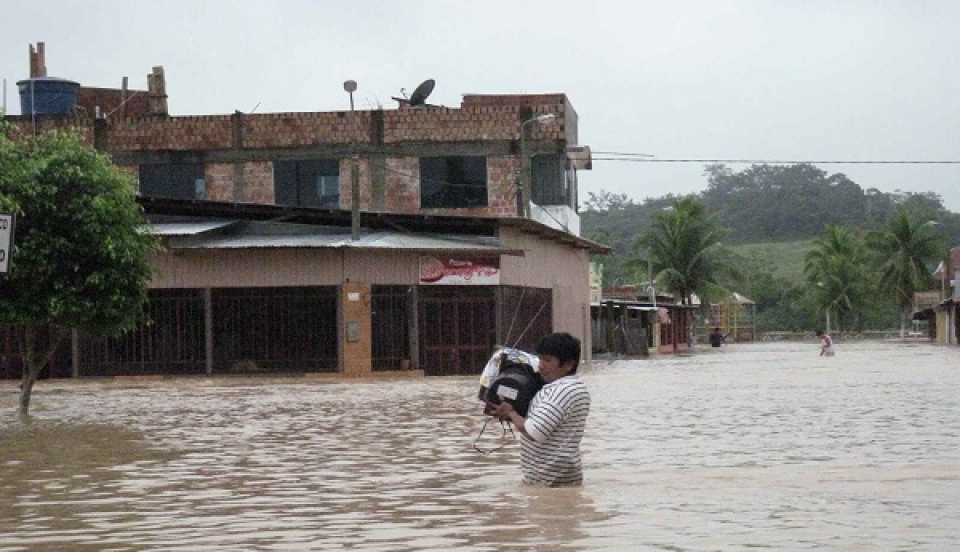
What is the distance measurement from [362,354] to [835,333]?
3059 inches

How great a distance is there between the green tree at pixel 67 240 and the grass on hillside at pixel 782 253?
418ft

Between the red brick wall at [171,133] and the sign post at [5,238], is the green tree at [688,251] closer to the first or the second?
the red brick wall at [171,133]

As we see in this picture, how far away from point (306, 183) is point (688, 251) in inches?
1589

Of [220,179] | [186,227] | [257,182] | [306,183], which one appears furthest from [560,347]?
[220,179]

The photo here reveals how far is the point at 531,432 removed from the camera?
447 inches

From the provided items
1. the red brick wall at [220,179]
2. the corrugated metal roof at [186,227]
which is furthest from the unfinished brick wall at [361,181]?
the corrugated metal roof at [186,227]

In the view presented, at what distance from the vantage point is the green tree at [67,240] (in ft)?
76.0

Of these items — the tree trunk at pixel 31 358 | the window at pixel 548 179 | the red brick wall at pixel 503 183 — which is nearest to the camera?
the tree trunk at pixel 31 358

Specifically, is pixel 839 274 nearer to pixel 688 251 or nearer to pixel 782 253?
pixel 688 251

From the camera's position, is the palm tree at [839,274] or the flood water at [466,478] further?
the palm tree at [839,274]

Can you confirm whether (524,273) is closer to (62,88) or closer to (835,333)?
(62,88)

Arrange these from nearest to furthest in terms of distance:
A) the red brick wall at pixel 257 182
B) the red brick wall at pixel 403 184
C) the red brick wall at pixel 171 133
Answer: the red brick wall at pixel 403 184, the red brick wall at pixel 257 182, the red brick wall at pixel 171 133

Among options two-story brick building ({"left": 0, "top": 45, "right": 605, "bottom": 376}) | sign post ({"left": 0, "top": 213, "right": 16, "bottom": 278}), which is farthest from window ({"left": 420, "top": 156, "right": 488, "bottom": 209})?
sign post ({"left": 0, "top": 213, "right": 16, "bottom": 278})

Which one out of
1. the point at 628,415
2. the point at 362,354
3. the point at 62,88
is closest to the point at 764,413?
the point at 628,415
